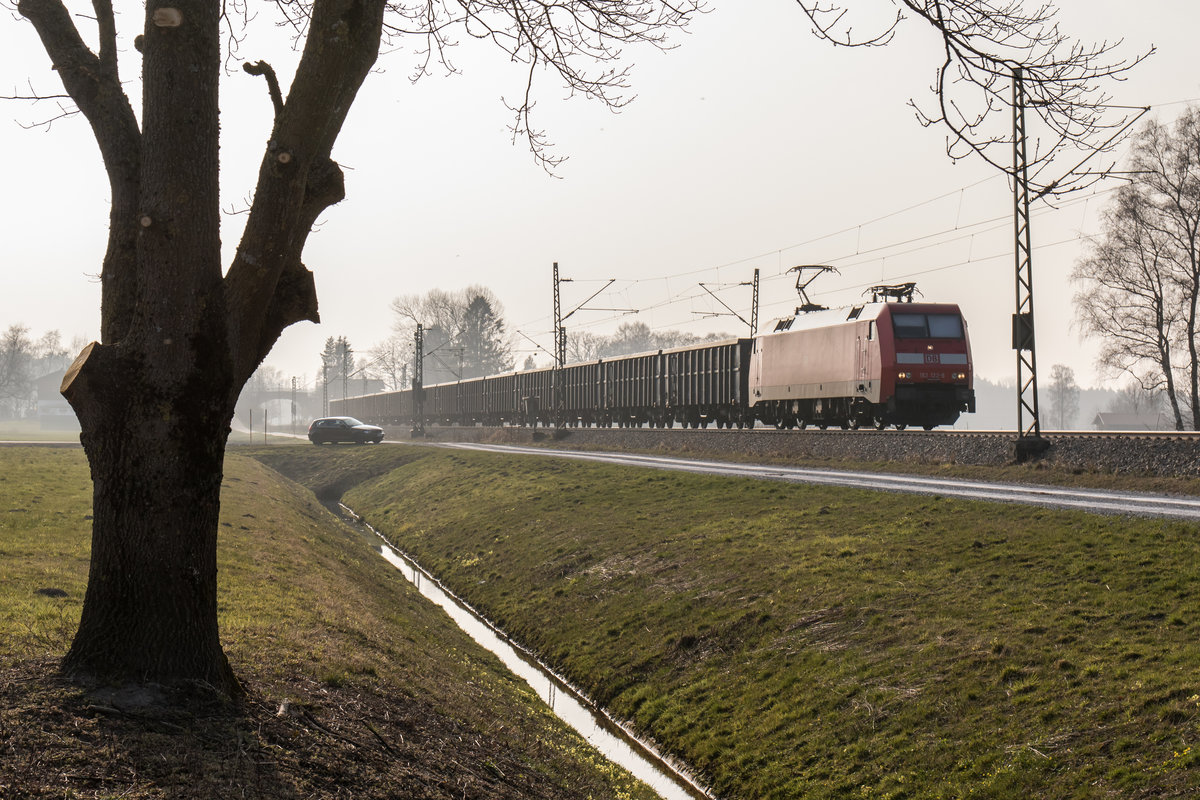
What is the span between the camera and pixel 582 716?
13305 millimetres

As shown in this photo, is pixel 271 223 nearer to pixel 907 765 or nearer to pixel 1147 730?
pixel 907 765

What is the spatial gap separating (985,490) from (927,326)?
10.2 metres

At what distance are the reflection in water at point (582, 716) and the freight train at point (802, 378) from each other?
560 inches

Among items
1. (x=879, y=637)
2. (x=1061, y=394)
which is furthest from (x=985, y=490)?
(x=1061, y=394)

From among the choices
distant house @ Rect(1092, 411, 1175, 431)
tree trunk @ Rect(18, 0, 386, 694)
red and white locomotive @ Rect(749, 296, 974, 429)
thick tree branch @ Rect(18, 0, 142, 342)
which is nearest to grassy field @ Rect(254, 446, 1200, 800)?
tree trunk @ Rect(18, 0, 386, 694)


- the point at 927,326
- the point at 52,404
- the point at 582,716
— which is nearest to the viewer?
the point at 582,716

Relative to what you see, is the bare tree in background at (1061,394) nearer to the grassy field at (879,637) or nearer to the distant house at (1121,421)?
the distant house at (1121,421)

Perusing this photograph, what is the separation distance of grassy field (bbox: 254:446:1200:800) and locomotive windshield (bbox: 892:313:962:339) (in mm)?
8483

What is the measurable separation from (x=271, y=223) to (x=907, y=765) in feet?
22.9

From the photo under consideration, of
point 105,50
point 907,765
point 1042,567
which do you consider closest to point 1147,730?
point 907,765

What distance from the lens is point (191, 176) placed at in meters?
6.42

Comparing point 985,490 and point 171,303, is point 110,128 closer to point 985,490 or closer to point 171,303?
point 171,303

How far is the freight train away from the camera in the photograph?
91.8 ft

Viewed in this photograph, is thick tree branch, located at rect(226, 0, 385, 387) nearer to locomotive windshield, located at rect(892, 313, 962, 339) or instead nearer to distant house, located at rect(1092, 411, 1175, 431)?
locomotive windshield, located at rect(892, 313, 962, 339)
